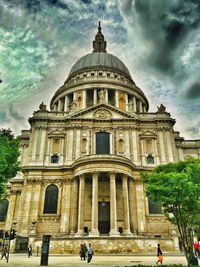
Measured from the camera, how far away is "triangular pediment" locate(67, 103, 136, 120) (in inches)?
1679

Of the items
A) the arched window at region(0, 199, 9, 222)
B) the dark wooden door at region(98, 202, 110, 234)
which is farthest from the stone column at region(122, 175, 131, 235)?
the arched window at region(0, 199, 9, 222)

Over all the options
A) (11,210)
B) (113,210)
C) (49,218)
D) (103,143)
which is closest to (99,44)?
(103,143)

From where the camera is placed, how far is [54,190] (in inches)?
1476

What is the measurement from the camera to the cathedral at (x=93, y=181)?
31438 mm

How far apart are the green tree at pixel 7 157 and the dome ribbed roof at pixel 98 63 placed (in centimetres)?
3975

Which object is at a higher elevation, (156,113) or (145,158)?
(156,113)

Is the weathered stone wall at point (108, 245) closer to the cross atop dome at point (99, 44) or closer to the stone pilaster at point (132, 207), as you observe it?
the stone pilaster at point (132, 207)

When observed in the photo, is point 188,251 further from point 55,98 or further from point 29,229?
point 55,98

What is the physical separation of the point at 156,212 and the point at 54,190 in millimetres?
14207

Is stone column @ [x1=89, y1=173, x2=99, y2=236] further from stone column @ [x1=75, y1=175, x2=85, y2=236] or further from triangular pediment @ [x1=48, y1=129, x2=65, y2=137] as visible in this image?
triangular pediment @ [x1=48, y1=129, x2=65, y2=137]

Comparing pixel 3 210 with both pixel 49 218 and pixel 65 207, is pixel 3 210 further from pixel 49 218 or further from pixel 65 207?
pixel 65 207

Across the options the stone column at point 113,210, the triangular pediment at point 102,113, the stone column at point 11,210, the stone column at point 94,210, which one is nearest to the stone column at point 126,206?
the stone column at point 113,210

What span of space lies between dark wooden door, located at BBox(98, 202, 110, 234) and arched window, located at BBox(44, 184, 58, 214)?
242 inches

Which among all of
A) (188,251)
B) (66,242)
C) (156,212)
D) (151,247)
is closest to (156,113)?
(156,212)
